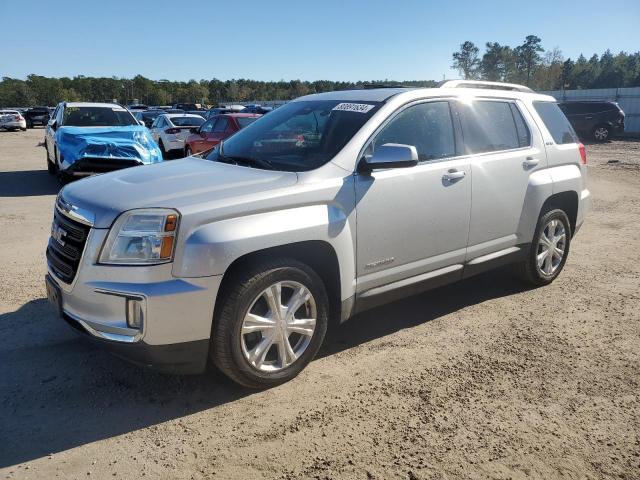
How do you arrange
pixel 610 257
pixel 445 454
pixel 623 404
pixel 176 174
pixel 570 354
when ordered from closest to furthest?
pixel 445 454
pixel 623 404
pixel 176 174
pixel 570 354
pixel 610 257

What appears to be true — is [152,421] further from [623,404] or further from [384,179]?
[623,404]

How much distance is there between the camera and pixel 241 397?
333 cm

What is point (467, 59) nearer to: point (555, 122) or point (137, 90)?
point (137, 90)

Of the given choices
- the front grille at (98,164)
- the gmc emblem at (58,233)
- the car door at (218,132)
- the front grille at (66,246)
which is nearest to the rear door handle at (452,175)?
the front grille at (66,246)

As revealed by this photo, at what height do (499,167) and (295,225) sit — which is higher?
(499,167)

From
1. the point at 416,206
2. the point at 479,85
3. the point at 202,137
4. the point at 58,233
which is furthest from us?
the point at 202,137

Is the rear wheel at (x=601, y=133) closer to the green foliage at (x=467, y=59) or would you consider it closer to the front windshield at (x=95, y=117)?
the front windshield at (x=95, y=117)

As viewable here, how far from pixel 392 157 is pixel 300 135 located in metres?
0.92

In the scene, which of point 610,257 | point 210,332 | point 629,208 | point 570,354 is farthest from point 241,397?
point 629,208

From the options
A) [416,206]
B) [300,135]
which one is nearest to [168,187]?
[300,135]

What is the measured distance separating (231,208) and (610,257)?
5298 millimetres

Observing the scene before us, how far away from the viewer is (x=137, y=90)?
113 m

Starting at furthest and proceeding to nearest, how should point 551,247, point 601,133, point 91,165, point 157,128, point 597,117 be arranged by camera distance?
1. point 601,133
2. point 597,117
3. point 157,128
4. point 91,165
5. point 551,247

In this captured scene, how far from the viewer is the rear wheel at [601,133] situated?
957 inches
